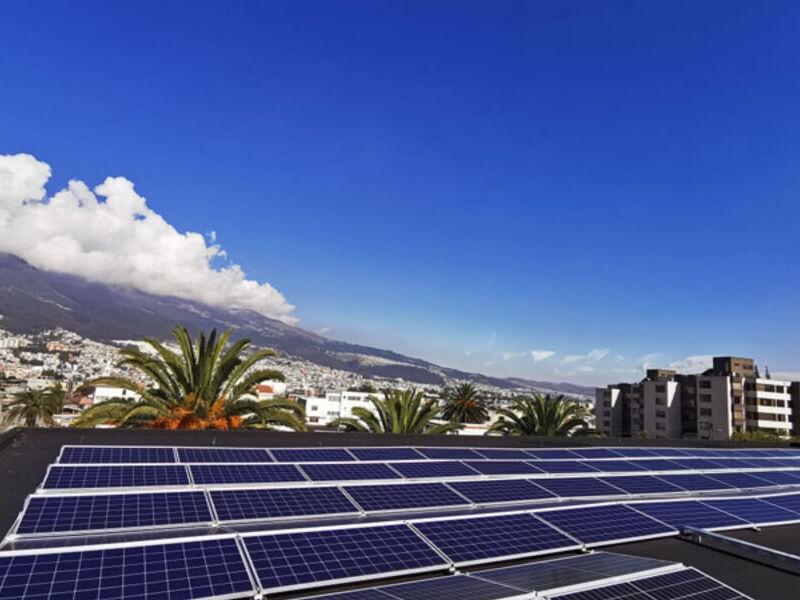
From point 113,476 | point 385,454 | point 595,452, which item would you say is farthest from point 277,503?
point 595,452

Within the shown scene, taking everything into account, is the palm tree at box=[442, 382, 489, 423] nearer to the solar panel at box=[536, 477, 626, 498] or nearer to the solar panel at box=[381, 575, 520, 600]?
the solar panel at box=[536, 477, 626, 498]

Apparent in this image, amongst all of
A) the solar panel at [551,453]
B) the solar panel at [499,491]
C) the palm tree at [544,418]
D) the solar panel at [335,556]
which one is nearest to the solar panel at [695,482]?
the solar panel at [551,453]

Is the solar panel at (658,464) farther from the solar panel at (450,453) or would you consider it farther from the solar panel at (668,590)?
the solar panel at (668,590)

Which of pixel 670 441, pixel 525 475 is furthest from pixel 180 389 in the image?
pixel 670 441

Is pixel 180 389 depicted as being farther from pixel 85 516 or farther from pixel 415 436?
pixel 85 516

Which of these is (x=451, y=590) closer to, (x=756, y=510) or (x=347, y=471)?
(x=347, y=471)
